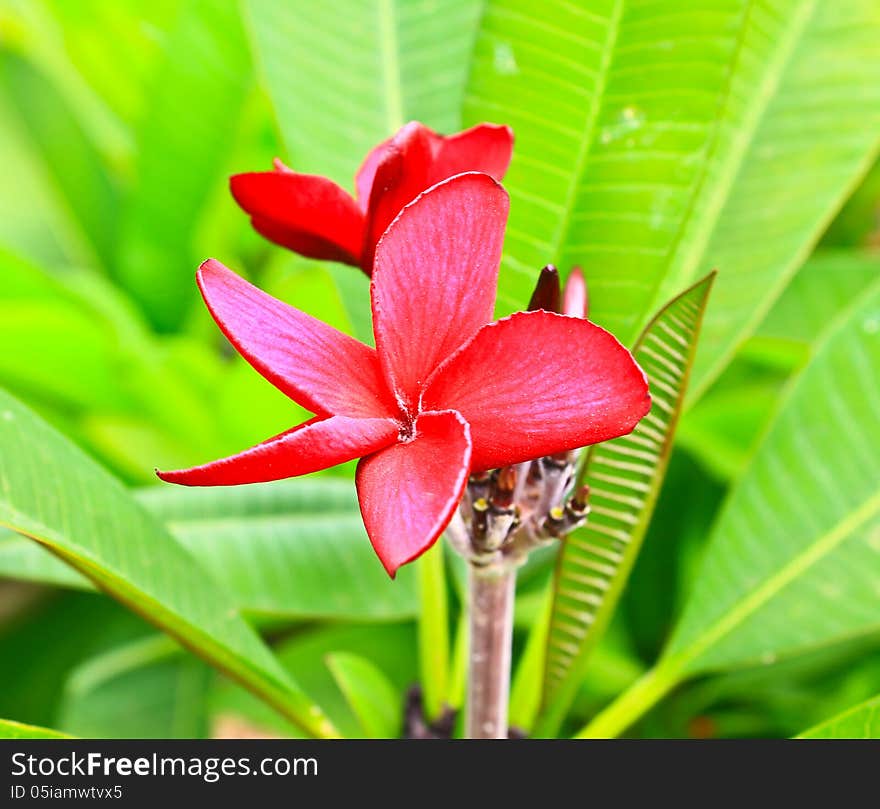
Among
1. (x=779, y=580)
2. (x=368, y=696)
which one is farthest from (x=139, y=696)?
(x=779, y=580)

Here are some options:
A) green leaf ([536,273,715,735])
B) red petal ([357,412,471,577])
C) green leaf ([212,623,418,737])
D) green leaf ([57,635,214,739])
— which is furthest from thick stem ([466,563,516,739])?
green leaf ([57,635,214,739])

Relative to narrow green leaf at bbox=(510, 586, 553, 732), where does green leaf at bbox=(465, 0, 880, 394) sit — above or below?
above

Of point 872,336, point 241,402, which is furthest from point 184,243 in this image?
point 872,336

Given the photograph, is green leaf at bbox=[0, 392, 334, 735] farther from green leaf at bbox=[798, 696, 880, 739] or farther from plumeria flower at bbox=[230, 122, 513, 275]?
green leaf at bbox=[798, 696, 880, 739]

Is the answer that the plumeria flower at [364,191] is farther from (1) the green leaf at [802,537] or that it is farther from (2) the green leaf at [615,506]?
(1) the green leaf at [802,537]

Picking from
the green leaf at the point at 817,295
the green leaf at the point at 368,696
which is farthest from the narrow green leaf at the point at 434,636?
the green leaf at the point at 817,295
